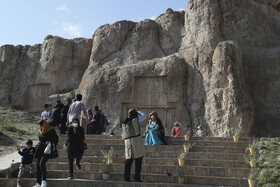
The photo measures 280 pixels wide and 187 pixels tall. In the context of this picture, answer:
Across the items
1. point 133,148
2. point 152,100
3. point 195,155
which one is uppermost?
point 152,100

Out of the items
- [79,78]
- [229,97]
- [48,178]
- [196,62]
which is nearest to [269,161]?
[48,178]

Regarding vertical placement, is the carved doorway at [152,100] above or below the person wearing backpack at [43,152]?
above

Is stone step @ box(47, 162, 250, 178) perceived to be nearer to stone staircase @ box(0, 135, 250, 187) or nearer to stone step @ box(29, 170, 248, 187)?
stone staircase @ box(0, 135, 250, 187)

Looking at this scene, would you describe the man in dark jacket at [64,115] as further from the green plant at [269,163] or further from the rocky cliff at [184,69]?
the rocky cliff at [184,69]

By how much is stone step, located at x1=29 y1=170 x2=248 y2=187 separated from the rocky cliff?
9.41 m

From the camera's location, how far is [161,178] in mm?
8984

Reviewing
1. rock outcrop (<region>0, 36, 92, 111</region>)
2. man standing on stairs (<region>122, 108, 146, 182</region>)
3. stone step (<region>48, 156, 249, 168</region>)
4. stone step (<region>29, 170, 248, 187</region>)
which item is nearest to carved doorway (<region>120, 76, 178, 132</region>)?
rock outcrop (<region>0, 36, 92, 111</region>)

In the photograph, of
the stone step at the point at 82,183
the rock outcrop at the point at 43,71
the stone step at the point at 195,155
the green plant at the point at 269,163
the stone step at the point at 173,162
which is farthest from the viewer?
the rock outcrop at the point at 43,71

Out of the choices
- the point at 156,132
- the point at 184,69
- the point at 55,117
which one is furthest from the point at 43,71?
the point at 156,132

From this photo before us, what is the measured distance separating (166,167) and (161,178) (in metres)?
0.64

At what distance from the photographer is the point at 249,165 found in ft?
31.4

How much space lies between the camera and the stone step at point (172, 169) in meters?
9.12

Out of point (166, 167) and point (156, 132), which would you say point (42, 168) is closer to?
point (166, 167)

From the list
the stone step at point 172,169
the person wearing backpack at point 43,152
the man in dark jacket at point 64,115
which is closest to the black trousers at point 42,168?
the person wearing backpack at point 43,152
